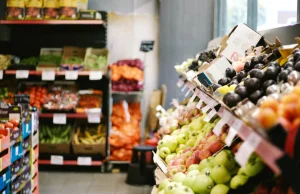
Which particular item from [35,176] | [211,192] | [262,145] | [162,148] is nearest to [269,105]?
[262,145]

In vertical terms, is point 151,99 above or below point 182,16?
below

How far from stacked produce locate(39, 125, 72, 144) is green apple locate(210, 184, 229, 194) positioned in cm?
500

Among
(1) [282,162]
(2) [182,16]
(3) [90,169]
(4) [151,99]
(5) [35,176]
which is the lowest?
(3) [90,169]

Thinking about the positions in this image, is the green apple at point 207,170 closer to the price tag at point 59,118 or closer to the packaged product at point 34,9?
the price tag at point 59,118

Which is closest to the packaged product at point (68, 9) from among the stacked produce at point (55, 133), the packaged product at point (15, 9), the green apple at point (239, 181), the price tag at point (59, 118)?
the packaged product at point (15, 9)

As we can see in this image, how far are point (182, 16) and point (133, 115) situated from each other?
5.48 ft

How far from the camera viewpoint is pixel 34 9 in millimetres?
7141

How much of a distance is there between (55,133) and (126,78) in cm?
131

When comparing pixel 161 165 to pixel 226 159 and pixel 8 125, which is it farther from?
pixel 8 125

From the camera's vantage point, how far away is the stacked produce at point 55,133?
7172mm

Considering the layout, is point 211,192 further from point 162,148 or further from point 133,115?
point 133,115

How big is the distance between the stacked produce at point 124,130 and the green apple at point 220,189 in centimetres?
483

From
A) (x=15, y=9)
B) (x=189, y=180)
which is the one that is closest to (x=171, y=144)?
(x=189, y=180)

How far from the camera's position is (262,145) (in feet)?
4.70
